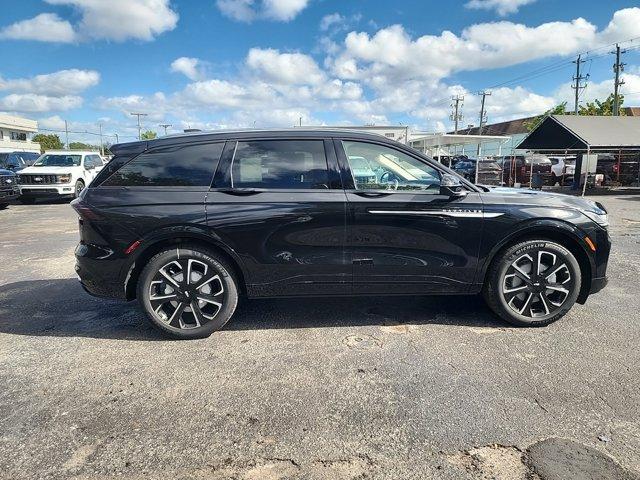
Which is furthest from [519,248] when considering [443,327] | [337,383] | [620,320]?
[337,383]

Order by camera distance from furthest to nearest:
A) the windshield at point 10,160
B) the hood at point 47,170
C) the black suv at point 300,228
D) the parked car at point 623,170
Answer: the parked car at point 623,170
the windshield at point 10,160
the hood at point 47,170
the black suv at point 300,228

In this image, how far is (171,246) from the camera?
3.90 meters

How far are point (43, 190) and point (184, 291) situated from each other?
13983 millimetres

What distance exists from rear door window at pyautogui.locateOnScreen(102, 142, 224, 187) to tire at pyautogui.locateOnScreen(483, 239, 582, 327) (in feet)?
8.77

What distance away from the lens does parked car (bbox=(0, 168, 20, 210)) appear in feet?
41.3

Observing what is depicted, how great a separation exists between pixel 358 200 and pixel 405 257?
649 mm

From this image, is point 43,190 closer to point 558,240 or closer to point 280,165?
point 280,165

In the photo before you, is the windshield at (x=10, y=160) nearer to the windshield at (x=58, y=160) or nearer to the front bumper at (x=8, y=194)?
the windshield at (x=58, y=160)

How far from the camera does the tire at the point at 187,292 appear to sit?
3859 millimetres

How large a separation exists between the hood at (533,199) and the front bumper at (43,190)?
15.0 metres

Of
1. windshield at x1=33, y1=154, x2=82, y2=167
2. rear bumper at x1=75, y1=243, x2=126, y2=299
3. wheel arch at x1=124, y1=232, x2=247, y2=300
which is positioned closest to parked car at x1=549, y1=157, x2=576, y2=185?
windshield at x1=33, y1=154, x2=82, y2=167

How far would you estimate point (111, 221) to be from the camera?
381 centimetres

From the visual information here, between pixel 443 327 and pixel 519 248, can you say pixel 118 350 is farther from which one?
pixel 519 248

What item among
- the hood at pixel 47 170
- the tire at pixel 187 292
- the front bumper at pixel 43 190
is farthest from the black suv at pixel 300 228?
the hood at pixel 47 170
